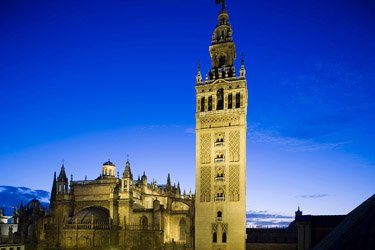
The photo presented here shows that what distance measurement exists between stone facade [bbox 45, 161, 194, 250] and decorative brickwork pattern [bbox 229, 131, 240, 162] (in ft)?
45.9

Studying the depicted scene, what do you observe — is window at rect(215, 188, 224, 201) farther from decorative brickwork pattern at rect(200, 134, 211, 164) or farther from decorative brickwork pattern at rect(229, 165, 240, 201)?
decorative brickwork pattern at rect(200, 134, 211, 164)

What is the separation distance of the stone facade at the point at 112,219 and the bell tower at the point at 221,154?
30.5 feet

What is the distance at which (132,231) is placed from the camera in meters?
48.3

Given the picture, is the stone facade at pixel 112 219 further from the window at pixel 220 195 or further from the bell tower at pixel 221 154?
the window at pixel 220 195

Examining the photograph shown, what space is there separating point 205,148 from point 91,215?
70.1 feet

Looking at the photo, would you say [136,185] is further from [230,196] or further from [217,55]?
[217,55]

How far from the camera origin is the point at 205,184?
4184 centimetres

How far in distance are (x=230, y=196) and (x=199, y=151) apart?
7049 millimetres

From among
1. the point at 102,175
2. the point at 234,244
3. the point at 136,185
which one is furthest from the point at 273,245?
the point at 102,175

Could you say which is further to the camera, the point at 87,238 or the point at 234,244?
the point at 87,238

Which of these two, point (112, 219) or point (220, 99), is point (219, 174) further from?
point (112, 219)

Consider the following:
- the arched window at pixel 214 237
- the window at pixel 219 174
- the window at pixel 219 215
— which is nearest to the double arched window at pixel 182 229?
the arched window at pixel 214 237

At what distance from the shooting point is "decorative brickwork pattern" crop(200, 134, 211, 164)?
42.4 meters

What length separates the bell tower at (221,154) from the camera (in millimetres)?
39531
